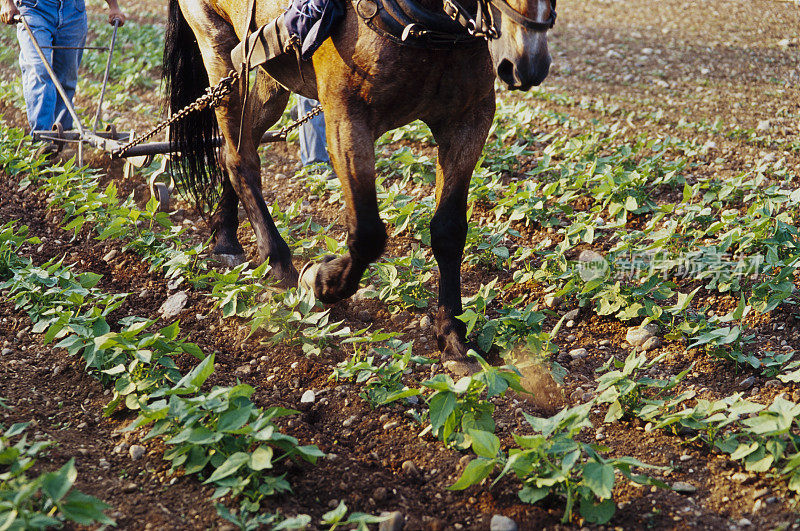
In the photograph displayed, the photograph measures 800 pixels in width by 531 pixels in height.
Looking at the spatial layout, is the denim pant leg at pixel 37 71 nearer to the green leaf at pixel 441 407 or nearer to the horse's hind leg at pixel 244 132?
the horse's hind leg at pixel 244 132

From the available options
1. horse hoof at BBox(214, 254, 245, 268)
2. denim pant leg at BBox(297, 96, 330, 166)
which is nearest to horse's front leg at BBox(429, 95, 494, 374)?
horse hoof at BBox(214, 254, 245, 268)

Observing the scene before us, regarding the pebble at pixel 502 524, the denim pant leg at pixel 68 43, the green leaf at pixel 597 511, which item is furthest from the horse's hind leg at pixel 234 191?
the green leaf at pixel 597 511

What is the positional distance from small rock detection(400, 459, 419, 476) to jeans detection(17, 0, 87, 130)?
183 inches

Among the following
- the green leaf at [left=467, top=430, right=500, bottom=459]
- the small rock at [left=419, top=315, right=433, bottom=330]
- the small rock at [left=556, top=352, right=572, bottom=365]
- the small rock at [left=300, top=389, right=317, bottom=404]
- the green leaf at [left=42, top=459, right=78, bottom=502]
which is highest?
the green leaf at [left=42, top=459, right=78, bottom=502]

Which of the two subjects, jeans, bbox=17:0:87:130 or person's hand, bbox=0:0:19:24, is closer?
person's hand, bbox=0:0:19:24

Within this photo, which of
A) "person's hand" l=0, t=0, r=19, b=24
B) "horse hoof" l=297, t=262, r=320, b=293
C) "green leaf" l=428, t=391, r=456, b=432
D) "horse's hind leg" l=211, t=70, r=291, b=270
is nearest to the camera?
"green leaf" l=428, t=391, r=456, b=432

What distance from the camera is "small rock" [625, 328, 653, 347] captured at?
3545 millimetres

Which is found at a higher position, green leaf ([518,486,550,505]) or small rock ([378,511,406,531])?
small rock ([378,511,406,531])

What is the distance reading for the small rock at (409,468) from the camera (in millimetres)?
2616

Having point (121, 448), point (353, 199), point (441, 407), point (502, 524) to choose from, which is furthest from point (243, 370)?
point (502, 524)

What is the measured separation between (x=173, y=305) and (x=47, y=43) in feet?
10.7

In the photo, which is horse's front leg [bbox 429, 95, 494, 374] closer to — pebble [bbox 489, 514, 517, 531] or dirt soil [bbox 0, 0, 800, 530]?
dirt soil [bbox 0, 0, 800, 530]

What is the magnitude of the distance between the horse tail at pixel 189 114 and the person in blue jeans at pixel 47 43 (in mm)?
1448

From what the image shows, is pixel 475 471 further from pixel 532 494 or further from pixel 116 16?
pixel 116 16
